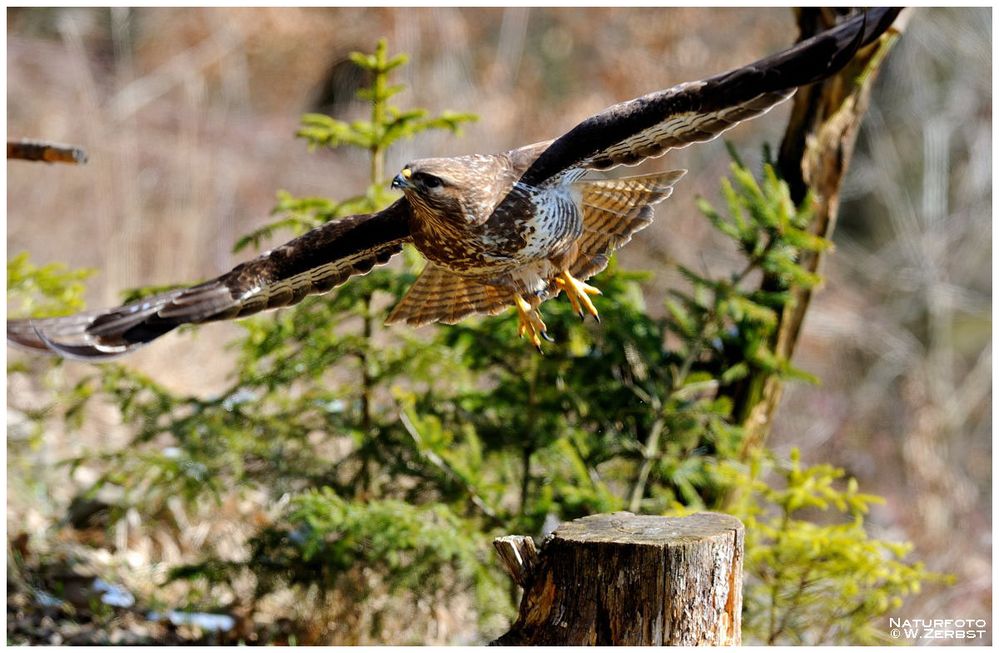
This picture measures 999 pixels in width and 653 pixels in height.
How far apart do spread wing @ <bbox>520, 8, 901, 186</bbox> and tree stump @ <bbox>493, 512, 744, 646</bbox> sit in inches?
52.8

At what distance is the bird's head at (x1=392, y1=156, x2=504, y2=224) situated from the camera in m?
3.96

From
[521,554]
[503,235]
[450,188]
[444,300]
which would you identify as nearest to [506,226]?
[503,235]

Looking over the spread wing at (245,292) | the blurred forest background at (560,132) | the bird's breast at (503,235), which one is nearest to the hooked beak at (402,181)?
the bird's breast at (503,235)

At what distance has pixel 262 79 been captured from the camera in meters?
16.4

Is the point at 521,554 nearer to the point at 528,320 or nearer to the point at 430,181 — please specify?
the point at 528,320

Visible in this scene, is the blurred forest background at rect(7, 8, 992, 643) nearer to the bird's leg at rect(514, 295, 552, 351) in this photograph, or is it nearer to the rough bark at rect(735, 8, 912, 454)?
the rough bark at rect(735, 8, 912, 454)

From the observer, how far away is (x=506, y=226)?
4.09m

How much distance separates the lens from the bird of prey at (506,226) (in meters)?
3.79

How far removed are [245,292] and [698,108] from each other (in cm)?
177

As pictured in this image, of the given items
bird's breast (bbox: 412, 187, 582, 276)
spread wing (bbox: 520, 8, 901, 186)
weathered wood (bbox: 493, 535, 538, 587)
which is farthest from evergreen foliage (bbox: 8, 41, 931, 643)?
weathered wood (bbox: 493, 535, 538, 587)

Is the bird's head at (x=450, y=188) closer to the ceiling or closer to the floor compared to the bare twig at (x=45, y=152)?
closer to the floor

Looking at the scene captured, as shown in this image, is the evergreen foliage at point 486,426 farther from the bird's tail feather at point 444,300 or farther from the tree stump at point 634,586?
the tree stump at point 634,586

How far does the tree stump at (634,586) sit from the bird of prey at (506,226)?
3.34 ft

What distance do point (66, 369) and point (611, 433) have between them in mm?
4904
